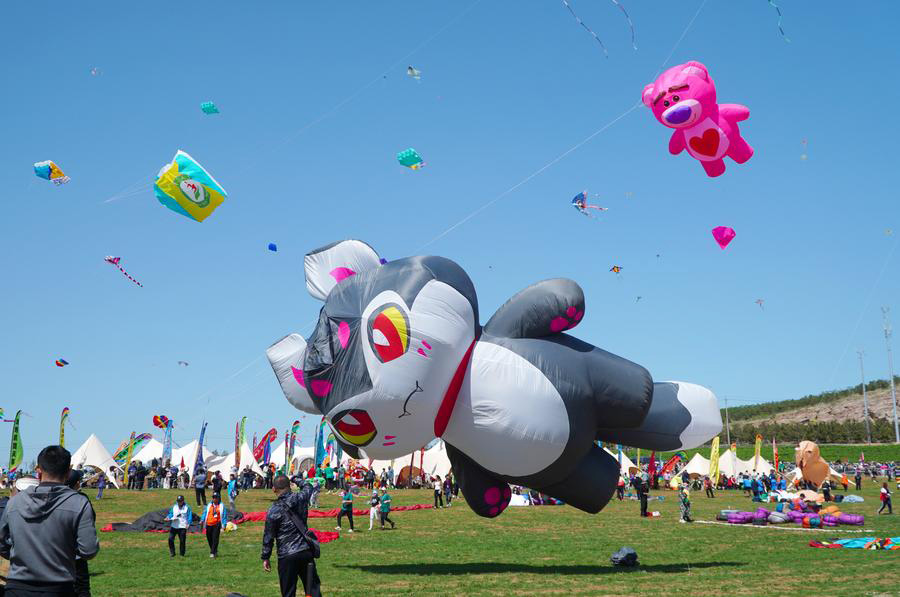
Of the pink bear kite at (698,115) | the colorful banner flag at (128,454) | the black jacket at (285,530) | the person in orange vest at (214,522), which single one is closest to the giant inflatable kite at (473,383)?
the black jacket at (285,530)

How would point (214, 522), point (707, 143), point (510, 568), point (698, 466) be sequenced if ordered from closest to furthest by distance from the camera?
point (707, 143) → point (510, 568) → point (214, 522) → point (698, 466)

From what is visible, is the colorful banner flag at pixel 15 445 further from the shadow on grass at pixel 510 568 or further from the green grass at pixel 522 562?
the shadow on grass at pixel 510 568

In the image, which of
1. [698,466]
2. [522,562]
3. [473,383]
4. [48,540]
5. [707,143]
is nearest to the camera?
[48,540]

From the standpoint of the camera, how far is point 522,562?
50.1 ft

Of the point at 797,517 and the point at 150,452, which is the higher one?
the point at 150,452

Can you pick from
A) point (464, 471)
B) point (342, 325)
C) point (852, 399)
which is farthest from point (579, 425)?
point (852, 399)

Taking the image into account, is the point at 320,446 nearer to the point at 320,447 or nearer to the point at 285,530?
the point at 320,447

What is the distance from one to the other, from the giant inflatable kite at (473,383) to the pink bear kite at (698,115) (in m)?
2.61

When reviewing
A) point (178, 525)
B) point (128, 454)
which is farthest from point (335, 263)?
point (128, 454)

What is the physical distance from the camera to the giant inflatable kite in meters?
9.90

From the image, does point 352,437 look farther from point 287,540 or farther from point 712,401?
point 712,401

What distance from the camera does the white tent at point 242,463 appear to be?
44938 mm

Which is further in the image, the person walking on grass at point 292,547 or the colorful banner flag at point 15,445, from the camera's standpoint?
the colorful banner flag at point 15,445

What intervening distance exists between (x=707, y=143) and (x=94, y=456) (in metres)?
35.8
